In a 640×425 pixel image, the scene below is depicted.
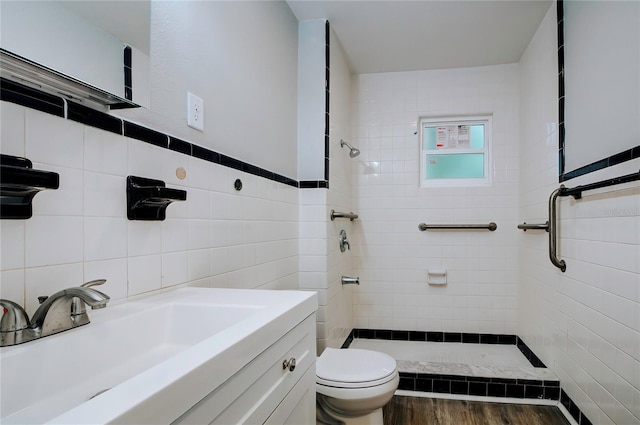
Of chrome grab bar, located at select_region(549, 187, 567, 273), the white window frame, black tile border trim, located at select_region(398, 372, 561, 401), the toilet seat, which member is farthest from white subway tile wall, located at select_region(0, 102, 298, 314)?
the white window frame

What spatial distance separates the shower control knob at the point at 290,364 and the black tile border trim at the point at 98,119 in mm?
721

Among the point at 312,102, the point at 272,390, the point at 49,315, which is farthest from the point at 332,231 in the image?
the point at 49,315

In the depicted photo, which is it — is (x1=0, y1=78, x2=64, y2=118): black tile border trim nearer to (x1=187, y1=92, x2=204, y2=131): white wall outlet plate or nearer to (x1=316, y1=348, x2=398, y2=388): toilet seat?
(x1=187, y1=92, x2=204, y2=131): white wall outlet plate

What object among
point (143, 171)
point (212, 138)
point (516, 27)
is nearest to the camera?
point (143, 171)

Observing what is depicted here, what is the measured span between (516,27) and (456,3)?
575mm

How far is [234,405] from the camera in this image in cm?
68

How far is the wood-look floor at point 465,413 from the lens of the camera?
80.3 inches

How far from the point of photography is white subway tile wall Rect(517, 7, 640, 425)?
1.45 metres

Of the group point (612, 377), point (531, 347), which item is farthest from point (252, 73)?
point (531, 347)

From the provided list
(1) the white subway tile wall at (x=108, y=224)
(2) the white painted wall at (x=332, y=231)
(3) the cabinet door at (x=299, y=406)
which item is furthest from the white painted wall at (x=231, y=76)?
(3) the cabinet door at (x=299, y=406)

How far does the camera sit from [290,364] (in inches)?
36.5

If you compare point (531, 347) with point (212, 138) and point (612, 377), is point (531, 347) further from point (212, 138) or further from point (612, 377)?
point (212, 138)

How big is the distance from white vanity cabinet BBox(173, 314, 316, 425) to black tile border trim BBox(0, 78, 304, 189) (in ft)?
2.14

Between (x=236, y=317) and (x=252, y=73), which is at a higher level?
(x=252, y=73)
